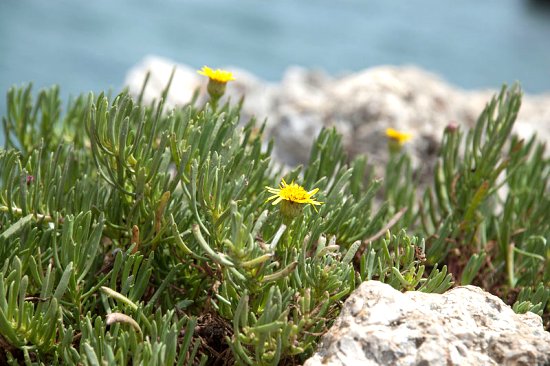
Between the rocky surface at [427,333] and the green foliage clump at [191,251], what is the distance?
69mm

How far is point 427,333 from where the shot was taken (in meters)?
1.31

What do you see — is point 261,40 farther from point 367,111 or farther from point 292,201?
point 292,201

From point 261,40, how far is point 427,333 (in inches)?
354

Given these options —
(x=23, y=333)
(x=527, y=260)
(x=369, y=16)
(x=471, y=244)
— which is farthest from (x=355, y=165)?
(x=369, y=16)

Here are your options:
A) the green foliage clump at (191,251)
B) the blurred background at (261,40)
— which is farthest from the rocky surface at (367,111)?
the blurred background at (261,40)

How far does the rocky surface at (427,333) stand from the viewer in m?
1.29

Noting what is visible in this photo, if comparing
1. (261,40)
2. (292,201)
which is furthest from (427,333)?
(261,40)

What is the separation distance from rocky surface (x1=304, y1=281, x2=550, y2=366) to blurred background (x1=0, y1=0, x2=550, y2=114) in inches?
258

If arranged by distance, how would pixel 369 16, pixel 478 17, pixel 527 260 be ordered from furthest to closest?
1. pixel 478 17
2. pixel 369 16
3. pixel 527 260

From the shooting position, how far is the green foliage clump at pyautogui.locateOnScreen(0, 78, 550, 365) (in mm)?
1390

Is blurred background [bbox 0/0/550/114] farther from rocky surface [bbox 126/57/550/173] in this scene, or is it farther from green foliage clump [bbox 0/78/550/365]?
green foliage clump [bbox 0/78/550/365]

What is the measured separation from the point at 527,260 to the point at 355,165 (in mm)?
500

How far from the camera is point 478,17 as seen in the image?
12.7 meters

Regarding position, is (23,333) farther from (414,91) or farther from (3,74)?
(3,74)
